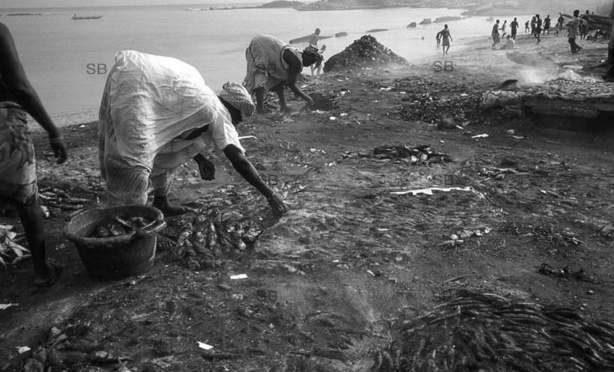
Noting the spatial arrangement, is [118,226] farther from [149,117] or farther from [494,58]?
[494,58]

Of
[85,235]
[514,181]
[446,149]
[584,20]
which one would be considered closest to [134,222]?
[85,235]

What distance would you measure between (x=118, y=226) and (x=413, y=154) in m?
4.33

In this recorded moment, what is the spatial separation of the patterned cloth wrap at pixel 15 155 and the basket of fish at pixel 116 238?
410 mm

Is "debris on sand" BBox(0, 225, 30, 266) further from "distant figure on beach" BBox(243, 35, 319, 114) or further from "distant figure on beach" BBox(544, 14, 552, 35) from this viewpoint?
"distant figure on beach" BBox(544, 14, 552, 35)

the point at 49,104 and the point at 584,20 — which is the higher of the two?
the point at 584,20

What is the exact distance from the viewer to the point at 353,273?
379cm

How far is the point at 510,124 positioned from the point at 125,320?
7437 mm

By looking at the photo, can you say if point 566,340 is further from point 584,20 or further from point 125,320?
point 584,20

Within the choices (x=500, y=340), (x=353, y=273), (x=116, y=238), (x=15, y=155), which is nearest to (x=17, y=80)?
(x=15, y=155)

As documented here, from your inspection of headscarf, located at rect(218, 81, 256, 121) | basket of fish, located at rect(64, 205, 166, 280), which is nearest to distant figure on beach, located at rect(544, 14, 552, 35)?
headscarf, located at rect(218, 81, 256, 121)

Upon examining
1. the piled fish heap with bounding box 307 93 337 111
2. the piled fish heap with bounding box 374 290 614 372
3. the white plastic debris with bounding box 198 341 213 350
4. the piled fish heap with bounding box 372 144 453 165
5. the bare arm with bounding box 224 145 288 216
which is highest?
the bare arm with bounding box 224 145 288 216

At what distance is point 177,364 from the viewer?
277cm

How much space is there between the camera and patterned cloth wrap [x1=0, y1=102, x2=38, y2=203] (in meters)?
3.15

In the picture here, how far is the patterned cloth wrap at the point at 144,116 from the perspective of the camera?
358 cm
